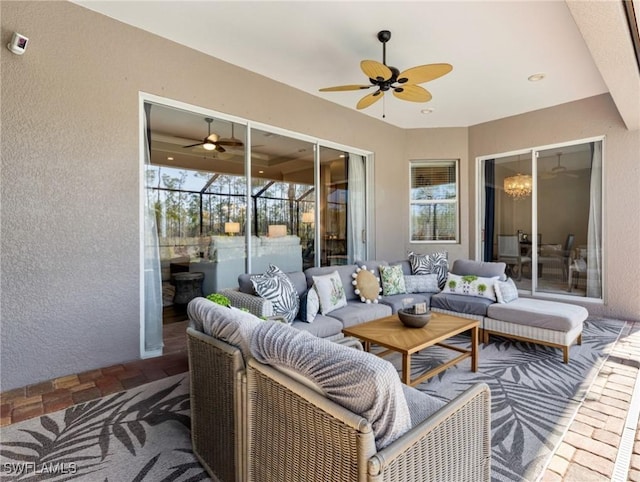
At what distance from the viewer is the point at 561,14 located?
286 cm

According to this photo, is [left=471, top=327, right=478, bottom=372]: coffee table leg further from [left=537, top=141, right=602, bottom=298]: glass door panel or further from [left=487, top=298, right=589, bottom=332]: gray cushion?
[left=537, top=141, right=602, bottom=298]: glass door panel

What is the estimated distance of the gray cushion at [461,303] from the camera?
142 inches

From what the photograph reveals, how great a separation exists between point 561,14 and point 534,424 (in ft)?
11.0

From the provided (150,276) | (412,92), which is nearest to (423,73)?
(412,92)

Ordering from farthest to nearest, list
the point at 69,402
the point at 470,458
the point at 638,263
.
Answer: the point at 638,263 → the point at 69,402 → the point at 470,458

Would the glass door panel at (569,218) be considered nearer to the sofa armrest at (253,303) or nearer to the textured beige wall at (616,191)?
the textured beige wall at (616,191)

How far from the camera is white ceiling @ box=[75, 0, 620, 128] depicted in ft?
9.27

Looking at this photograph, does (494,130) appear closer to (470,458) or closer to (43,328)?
(470,458)

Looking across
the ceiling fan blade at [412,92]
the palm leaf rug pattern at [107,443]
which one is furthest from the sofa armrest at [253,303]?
the ceiling fan blade at [412,92]

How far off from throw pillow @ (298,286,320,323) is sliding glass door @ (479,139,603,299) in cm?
419

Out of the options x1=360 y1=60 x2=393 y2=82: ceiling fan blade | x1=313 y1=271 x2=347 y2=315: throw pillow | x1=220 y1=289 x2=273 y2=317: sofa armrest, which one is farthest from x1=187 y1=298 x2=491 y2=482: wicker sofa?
x1=360 y1=60 x2=393 y2=82: ceiling fan blade

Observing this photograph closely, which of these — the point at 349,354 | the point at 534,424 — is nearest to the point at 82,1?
the point at 349,354

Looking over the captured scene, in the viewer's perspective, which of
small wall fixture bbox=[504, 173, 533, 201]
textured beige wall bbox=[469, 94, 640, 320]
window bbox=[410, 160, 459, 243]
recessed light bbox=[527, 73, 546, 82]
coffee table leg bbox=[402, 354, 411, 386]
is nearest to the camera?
coffee table leg bbox=[402, 354, 411, 386]

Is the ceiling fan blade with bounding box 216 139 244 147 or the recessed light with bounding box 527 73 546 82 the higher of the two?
the recessed light with bounding box 527 73 546 82
